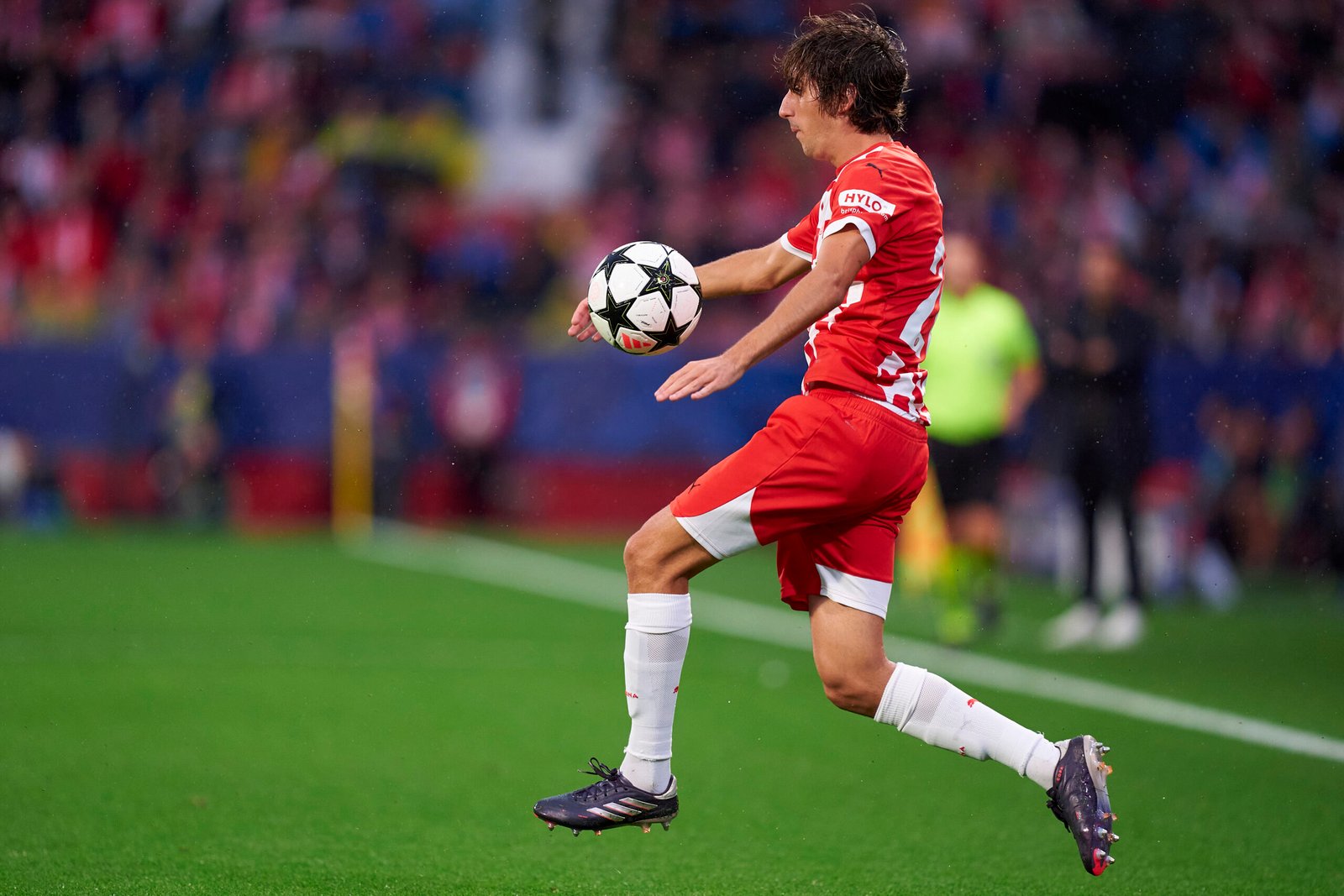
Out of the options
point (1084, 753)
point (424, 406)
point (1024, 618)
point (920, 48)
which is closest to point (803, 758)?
point (1084, 753)

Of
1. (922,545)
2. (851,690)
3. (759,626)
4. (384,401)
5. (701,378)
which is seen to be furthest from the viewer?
(384,401)

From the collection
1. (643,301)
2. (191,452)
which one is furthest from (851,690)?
(191,452)

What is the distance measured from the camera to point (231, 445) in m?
17.0

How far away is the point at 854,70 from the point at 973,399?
549cm

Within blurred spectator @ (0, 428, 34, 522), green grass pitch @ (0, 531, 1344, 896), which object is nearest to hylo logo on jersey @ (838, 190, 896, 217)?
green grass pitch @ (0, 531, 1344, 896)

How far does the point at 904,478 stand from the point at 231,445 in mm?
13639

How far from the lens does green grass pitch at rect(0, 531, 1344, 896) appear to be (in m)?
4.68

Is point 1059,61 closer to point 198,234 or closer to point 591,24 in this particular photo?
point 591,24

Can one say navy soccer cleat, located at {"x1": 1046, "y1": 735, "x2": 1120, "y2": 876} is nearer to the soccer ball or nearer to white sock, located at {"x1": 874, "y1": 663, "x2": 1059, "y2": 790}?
white sock, located at {"x1": 874, "y1": 663, "x2": 1059, "y2": 790}

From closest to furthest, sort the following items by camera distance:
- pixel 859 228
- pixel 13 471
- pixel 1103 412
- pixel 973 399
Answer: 1. pixel 859 228
2. pixel 973 399
3. pixel 1103 412
4. pixel 13 471

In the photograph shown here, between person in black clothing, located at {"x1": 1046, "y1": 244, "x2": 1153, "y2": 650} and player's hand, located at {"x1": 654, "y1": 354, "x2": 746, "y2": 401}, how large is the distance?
615 centimetres

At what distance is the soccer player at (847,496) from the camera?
14.0 feet

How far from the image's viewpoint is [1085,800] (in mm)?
4262

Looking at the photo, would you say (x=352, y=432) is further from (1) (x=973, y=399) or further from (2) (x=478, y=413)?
(1) (x=973, y=399)
